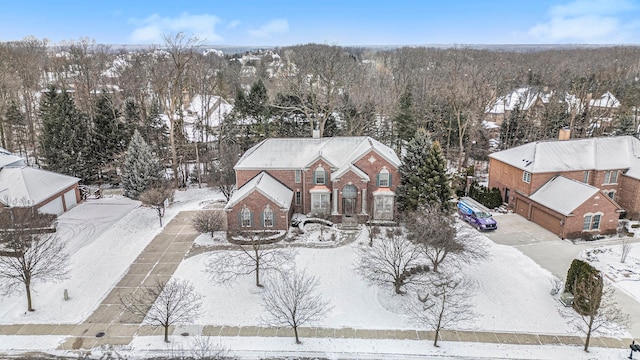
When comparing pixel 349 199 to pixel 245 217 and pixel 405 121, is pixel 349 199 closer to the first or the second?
pixel 245 217

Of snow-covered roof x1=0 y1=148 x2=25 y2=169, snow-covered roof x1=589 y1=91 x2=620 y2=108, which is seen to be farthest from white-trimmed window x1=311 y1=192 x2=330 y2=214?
snow-covered roof x1=589 y1=91 x2=620 y2=108

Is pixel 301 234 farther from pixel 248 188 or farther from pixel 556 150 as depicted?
pixel 556 150

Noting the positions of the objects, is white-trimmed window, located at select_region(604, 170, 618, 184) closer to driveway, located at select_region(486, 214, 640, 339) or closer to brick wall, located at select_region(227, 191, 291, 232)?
driveway, located at select_region(486, 214, 640, 339)

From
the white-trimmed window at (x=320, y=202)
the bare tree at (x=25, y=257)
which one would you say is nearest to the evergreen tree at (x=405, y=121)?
the white-trimmed window at (x=320, y=202)

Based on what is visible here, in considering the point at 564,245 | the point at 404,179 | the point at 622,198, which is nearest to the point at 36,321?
the point at 404,179

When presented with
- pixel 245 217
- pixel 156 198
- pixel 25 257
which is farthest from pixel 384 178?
pixel 25 257
